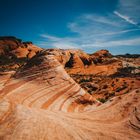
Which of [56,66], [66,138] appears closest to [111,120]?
[66,138]

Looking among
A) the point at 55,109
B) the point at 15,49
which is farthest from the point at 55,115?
the point at 15,49

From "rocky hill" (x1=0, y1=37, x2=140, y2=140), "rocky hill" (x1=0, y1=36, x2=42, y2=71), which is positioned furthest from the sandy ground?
"rocky hill" (x1=0, y1=36, x2=42, y2=71)

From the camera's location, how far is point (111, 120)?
24.4ft

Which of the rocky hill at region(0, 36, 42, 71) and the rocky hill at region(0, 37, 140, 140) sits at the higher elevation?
the rocky hill at region(0, 36, 42, 71)

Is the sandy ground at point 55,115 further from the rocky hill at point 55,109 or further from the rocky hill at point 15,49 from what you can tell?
the rocky hill at point 15,49

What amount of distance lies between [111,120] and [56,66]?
732 cm

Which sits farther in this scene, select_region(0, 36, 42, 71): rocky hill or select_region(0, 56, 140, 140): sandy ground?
select_region(0, 36, 42, 71): rocky hill

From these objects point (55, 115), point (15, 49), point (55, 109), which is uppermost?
point (15, 49)

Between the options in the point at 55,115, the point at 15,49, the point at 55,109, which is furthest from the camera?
the point at 15,49

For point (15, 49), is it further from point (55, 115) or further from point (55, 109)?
→ point (55, 115)

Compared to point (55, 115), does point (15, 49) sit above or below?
above

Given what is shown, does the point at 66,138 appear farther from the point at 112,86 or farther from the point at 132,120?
the point at 112,86

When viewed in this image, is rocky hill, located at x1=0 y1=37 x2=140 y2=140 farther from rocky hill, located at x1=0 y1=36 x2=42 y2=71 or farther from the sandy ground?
rocky hill, located at x1=0 y1=36 x2=42 y2=71

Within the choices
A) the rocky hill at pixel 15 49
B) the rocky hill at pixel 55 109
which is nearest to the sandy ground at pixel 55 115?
the rocky hill at pixel 55 109
